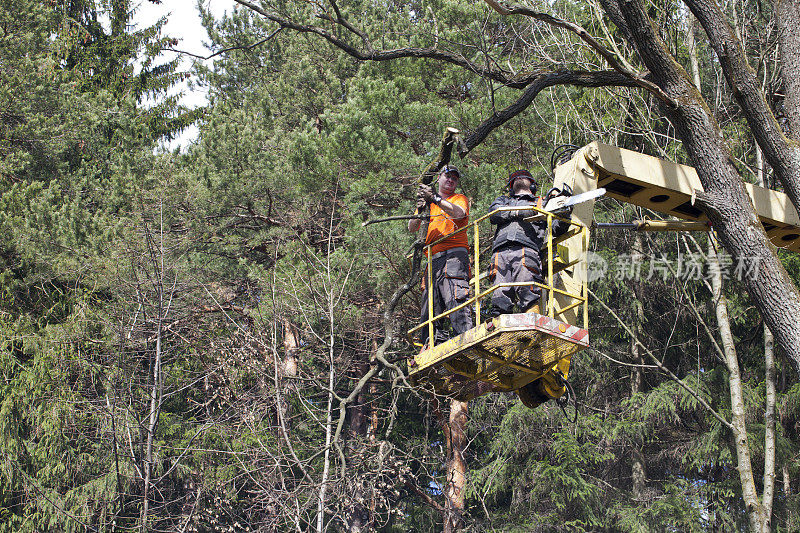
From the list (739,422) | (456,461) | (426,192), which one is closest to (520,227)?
(426,192)

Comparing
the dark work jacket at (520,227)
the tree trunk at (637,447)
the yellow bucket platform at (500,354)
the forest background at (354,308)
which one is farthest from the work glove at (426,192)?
the tree trunk at (637,447)

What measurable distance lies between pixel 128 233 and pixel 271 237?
287 centimetres

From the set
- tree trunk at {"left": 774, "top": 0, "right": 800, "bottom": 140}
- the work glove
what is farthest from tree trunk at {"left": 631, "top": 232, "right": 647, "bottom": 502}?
the work glove

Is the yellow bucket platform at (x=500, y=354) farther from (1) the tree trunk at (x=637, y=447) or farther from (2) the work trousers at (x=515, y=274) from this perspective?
(1) the tree trunk at (x=637, y=447)

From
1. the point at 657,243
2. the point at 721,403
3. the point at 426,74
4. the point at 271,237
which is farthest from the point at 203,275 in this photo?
the point at 721,403

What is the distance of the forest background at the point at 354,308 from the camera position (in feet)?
48.2

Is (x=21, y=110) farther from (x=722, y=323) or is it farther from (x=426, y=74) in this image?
(x=722, y=323)

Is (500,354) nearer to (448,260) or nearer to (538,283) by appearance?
(538,283)

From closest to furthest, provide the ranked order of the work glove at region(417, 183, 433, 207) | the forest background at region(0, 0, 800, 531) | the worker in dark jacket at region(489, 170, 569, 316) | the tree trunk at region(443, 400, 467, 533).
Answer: the worker in dark jacket at region(489, 170, 569, 316), the work glove at region(417, 183, 433, 207), the forest background at region(0, 0, 800, 531), the tree trunk at region(443, 400, 467, 533)

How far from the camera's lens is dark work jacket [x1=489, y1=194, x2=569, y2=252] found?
21.9 feet

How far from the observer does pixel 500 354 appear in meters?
6.40

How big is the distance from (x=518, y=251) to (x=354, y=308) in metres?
9.73

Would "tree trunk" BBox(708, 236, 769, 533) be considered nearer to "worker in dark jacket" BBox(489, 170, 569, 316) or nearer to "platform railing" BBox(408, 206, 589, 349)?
"platform railing" BBox(408, 206, 589, 349)

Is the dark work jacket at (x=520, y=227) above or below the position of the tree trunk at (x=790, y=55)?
below
